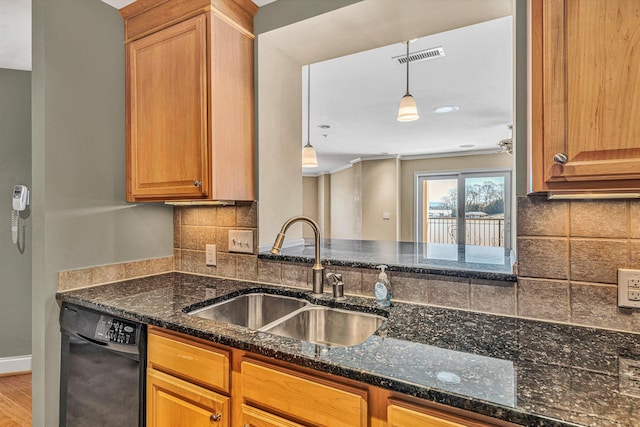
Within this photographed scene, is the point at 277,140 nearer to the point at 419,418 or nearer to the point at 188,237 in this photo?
the point at 188,237

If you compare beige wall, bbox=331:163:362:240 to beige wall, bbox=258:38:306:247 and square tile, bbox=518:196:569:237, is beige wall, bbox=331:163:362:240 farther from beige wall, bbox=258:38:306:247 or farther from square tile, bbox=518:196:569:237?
square tile, bbox=518:196:569:237

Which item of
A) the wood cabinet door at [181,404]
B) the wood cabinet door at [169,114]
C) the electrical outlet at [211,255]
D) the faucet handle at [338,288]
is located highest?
the wood cabinet door at [169,114]

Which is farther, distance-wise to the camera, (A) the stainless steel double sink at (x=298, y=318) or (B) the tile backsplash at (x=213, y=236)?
(B) the tile backsplash at (x=213, y=236)

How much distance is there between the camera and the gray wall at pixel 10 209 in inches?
103

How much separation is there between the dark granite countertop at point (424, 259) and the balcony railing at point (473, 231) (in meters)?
4.95

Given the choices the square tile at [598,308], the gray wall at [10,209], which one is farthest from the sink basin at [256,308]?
the gray wall at [10,209]

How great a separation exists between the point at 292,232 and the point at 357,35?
113 centimetres

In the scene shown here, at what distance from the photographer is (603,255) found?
3.53ft

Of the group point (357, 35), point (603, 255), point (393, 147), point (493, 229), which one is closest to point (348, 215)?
point (393, 147)

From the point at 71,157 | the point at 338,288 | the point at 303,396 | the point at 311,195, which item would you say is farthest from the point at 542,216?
the point at 311,195

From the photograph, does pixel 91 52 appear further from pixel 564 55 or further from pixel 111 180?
pixel 564 55

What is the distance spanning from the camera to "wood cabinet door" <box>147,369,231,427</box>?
110cm

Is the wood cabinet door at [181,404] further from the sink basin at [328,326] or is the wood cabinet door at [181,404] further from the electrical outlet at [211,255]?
the electrical outlet at [211,255]

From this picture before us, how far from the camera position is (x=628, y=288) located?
40.8 inches
